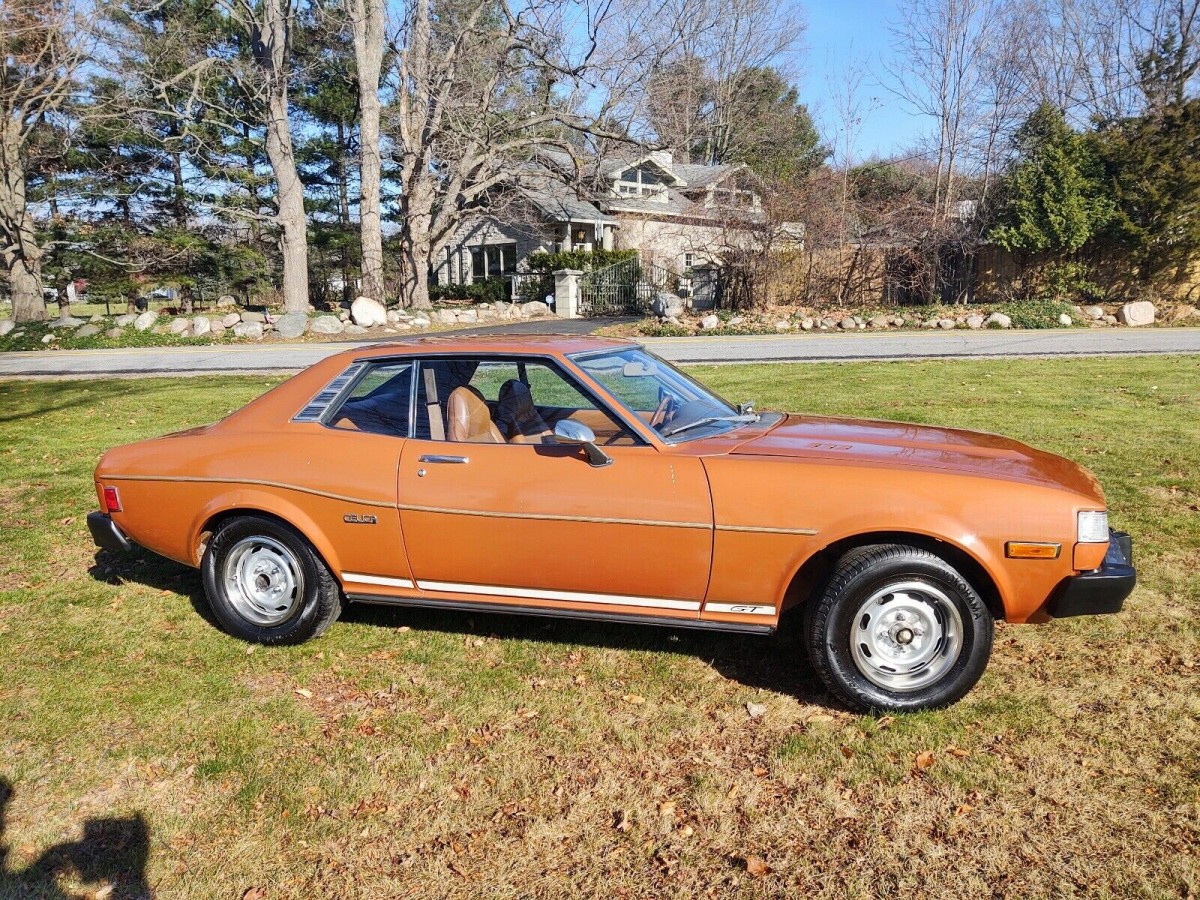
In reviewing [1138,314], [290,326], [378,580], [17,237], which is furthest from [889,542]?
[17,237]

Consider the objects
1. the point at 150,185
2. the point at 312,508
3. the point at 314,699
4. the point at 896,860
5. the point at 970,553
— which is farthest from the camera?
the point at 150,185

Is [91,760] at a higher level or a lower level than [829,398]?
lower

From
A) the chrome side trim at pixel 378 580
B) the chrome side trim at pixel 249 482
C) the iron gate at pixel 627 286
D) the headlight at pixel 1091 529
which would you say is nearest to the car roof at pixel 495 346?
the chrome side trim at pixel 249 482

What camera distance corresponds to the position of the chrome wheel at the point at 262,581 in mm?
4359

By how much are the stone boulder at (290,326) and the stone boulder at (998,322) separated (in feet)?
60.0

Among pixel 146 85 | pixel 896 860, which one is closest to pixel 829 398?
pixel 896 860

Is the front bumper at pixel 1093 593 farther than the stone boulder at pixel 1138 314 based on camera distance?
No

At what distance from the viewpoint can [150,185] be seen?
106 feet

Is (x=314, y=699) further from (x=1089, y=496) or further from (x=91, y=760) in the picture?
(x=1089, y=496)

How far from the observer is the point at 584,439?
376cm

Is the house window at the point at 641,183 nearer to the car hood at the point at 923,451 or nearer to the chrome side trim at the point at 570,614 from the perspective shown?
the car hood at the point at 923,451

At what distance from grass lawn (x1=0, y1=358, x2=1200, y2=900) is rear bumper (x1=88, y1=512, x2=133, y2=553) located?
49cm

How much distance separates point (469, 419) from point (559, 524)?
0.83 meters

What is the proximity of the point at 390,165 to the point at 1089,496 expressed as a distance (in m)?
36.0
